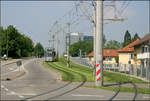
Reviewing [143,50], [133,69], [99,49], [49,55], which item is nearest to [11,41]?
[49,55]

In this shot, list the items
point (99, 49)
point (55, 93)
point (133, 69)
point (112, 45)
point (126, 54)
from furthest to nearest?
point (112, 45)
point (126, 54)
point (133, 69)
point (99, 49)
point (55, 93)

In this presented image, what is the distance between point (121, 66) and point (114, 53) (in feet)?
190

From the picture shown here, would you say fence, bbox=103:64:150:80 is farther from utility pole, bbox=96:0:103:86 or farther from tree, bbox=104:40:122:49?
tree, bbox=104:40:122:49

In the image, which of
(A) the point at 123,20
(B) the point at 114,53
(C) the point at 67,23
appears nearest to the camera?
(A) the point at 123,20

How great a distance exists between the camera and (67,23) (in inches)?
1635

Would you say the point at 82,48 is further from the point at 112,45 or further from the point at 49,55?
the point at 49,55

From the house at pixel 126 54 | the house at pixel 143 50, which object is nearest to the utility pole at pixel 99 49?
the house at pixel 143 50

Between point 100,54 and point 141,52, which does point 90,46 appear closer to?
point 141,52

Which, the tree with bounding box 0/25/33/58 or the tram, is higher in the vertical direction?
the tree with bounding box 0/25/33/58

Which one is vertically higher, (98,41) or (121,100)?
(98,41)

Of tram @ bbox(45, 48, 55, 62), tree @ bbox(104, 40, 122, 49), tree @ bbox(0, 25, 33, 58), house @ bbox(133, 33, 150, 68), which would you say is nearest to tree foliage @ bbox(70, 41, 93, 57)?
tree @ bbox(104, 40, 122, 49)

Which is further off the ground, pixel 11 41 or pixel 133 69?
pixel 11 41

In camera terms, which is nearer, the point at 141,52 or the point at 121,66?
the point at 121,66

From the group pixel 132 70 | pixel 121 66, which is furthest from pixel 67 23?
pixel 132 70
